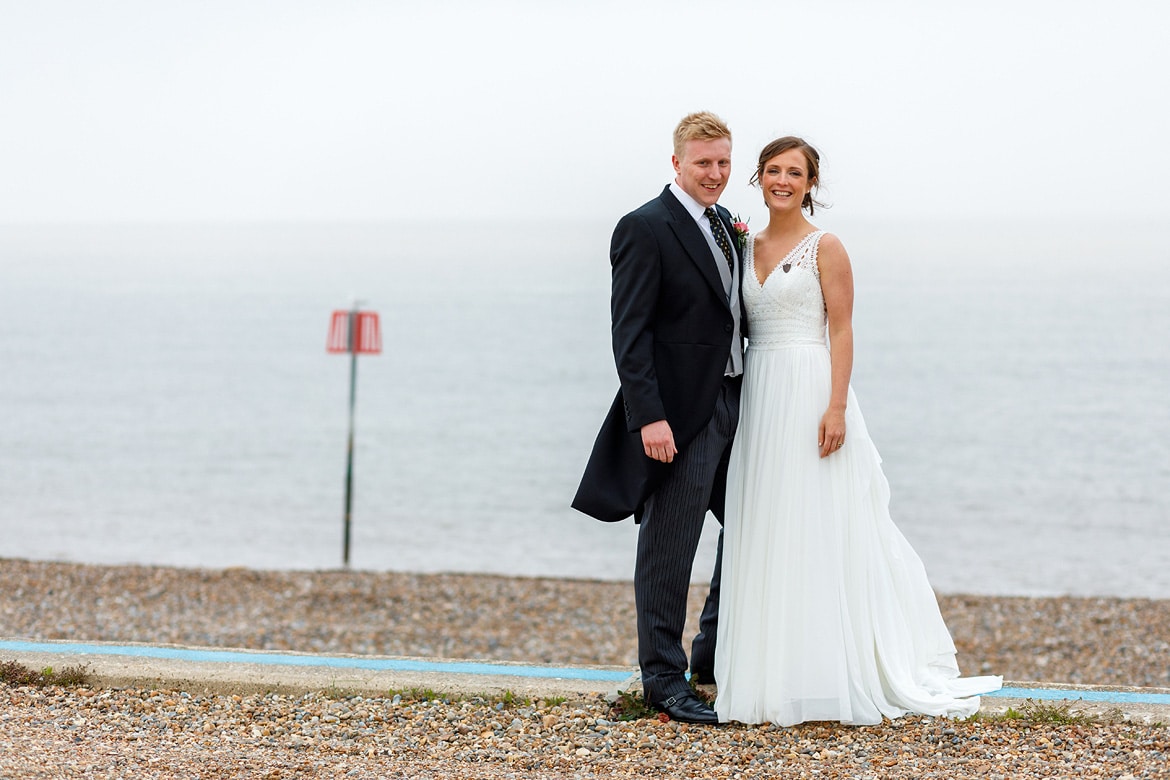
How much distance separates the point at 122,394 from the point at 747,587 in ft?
84.7

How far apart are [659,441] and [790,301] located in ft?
2.01

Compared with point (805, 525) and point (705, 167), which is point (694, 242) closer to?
point (705, 167)

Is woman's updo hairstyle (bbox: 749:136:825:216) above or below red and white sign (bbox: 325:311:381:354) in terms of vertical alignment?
above

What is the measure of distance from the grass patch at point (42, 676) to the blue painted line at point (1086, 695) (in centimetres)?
306

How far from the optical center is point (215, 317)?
45.8 m

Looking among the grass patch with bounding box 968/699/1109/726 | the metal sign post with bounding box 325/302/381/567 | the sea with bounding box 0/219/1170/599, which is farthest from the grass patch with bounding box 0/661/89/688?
the metal sign post with bounding box 325/302/381/567

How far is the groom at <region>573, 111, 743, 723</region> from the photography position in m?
3.71

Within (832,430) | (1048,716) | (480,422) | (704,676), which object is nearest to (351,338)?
(704,676)

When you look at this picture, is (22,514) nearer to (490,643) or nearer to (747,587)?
(490,643)

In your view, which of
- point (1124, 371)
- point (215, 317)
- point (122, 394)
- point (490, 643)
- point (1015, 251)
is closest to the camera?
point (490, 643)

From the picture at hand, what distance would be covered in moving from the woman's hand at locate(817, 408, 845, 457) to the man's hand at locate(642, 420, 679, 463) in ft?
1.58

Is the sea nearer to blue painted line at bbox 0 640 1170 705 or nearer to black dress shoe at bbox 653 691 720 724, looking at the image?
blue painted line at bbox 0 640 1170 705

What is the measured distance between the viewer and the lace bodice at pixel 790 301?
150 inches

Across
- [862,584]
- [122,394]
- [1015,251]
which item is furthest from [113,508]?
[1015,251]
